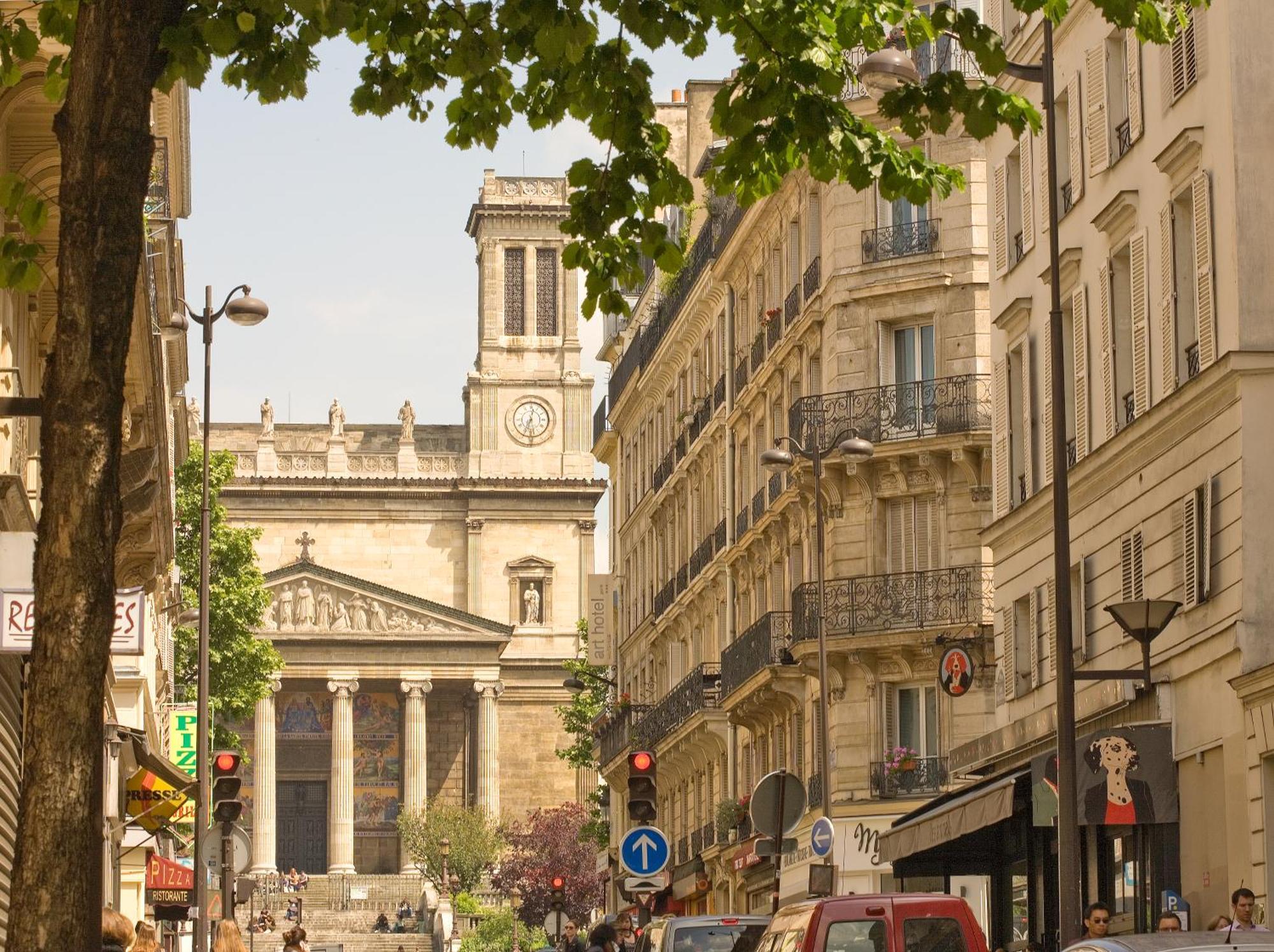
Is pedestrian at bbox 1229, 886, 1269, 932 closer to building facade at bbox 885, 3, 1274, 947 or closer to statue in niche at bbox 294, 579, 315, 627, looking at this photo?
building facade at bbox 885, 3, 1274, 947

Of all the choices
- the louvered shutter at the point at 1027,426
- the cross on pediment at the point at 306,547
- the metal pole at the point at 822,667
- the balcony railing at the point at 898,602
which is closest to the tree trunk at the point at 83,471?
the louvered shutter at the point at 1027,426

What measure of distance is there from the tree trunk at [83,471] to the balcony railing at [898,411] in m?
28.9

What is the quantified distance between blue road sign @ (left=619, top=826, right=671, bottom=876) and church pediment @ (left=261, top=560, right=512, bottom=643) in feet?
269

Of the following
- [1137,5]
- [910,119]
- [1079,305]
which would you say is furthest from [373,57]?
[1079,305]

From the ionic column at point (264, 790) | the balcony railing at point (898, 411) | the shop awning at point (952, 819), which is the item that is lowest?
the shop awning at point (952, 819)

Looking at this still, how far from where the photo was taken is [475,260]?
11206 cm

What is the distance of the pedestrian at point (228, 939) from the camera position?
52.5 ft

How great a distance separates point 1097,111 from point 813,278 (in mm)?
15992

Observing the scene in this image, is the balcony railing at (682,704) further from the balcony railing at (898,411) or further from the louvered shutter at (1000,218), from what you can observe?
the louvered shutter at (1000,218)

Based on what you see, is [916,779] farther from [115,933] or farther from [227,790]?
[115,933]

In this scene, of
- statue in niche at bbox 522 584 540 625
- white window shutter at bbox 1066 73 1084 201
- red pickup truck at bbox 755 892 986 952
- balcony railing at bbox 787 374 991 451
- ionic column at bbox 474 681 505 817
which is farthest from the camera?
statue in niche at bbox 522 584 540 625

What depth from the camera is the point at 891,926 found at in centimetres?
1588

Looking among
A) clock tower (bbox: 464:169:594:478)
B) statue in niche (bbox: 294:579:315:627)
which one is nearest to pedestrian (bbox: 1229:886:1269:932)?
statue in niche (bbox: 294:579:315:627)

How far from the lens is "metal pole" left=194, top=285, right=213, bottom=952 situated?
28.0 m
